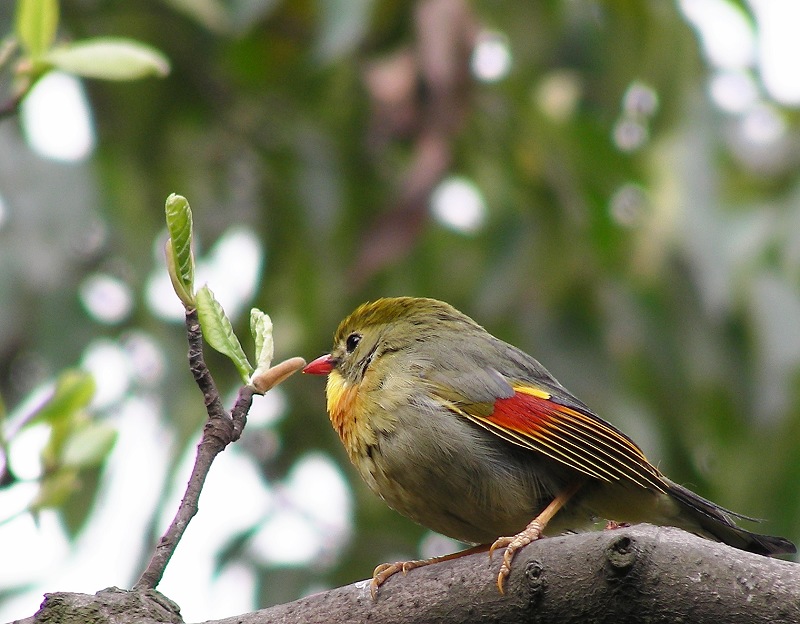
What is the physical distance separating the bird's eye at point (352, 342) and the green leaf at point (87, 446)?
144 centimetres

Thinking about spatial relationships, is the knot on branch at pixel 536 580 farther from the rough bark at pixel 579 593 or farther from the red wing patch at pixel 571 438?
the red wing patch at pixel 571 438

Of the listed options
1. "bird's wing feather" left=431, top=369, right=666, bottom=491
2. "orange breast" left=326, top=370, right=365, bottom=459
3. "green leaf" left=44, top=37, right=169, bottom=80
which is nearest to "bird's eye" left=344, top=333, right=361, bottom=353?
"orange breast" left=326, top=370, right=365, bottom=459

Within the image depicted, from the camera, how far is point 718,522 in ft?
10.9

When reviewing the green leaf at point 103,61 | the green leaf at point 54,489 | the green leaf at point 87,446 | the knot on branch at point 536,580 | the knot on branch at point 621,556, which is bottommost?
the knot on branch at point 536,580

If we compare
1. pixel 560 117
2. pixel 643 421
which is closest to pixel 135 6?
pixel 560 117

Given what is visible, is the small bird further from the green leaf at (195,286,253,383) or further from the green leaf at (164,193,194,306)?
the green leaf at (164,193,194,306)

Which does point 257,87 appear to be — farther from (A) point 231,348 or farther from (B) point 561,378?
(A) point 231,348

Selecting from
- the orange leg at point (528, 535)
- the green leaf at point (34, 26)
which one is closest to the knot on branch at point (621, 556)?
the orange leg at point (528, 535)

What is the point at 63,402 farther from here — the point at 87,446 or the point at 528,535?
the point at 528,535

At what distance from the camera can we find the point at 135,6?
551 cm

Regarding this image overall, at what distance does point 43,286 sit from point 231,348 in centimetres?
255

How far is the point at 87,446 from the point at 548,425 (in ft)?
4.30

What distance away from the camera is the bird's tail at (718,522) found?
3.17m

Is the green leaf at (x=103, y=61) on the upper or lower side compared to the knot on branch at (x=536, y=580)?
upper
